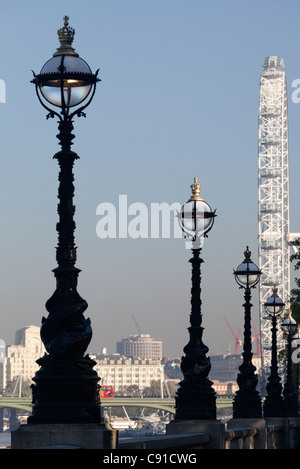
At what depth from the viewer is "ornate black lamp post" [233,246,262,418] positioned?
99.3 ft

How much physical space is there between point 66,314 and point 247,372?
1650 cm

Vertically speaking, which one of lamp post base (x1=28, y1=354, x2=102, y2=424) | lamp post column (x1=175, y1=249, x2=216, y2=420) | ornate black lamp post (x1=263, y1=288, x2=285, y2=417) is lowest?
lamp post base (x1=28, y1=354, x2=102, y2=424)

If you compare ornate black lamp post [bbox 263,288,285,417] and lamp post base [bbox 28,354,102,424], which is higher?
ornate black lamp post [bbox 263,288,285,417]

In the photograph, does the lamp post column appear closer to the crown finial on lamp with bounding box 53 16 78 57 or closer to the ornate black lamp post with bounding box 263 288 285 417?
the crown finial on lamp with bounding box 53 16 78 57

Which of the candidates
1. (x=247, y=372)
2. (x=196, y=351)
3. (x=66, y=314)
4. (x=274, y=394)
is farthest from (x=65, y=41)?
(x=274, y=394)

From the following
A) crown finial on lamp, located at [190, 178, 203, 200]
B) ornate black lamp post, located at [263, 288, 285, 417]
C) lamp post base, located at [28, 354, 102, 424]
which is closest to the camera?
lamp post base, located at [28, 354, 102, 424]

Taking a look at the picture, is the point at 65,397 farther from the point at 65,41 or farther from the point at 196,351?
the point at 196,351

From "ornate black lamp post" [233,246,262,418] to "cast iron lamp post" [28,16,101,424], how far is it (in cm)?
1533

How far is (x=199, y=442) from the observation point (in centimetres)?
2067

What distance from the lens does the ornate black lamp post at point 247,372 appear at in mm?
30266

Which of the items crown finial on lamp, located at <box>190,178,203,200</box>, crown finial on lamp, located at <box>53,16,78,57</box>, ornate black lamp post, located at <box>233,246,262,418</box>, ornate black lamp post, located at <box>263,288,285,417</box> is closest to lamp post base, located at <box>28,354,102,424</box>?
crown finial on lamp, located at <box>53,16,78,57</box>

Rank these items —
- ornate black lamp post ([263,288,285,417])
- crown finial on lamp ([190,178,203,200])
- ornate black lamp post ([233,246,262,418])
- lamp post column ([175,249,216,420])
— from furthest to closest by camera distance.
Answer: ornate black lamp post ([263,288,285,417]) → ornate black lamp post ([233,246,262,418]) → crown finial on lamp ([190,178,203,200]) → lamp post column ([175,249,216,420])
